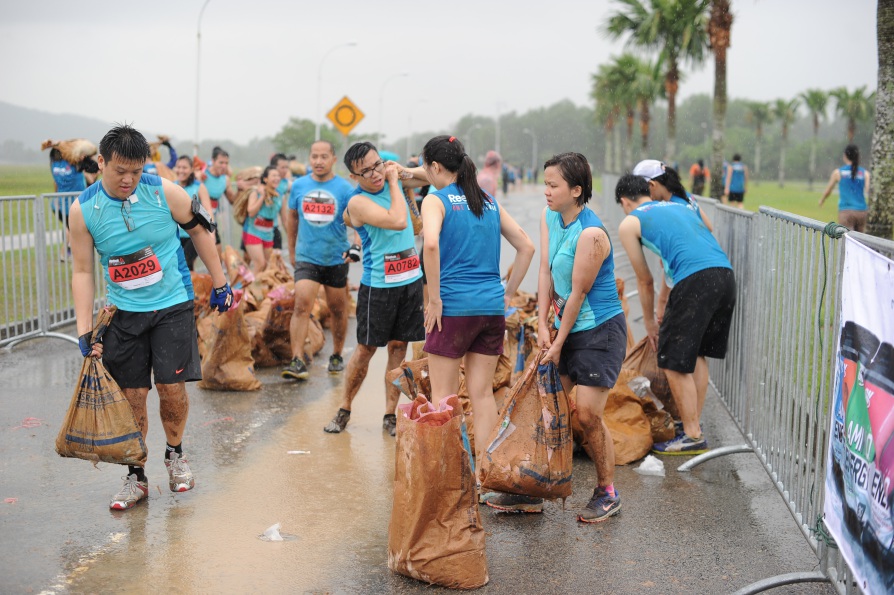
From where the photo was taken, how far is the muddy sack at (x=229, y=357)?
299 inches

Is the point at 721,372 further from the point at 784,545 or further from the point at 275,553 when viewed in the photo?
the point at 275,553

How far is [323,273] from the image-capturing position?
26.7 feet

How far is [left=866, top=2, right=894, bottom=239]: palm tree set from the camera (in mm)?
11602

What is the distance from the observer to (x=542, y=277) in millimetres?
5203

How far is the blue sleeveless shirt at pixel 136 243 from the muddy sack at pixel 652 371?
10.6 ft

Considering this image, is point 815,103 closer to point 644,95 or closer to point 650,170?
point 644,95

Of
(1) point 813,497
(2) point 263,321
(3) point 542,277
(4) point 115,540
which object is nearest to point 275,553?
(4) point 115,540

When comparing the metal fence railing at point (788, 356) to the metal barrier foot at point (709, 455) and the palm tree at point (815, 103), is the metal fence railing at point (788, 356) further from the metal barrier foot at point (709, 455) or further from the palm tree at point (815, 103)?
the palm tree at point (815, 103)

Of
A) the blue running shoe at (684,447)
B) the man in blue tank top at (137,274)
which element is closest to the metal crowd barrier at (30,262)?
the man in blue tank top at (137,274)

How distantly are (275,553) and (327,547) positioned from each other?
0.25 m

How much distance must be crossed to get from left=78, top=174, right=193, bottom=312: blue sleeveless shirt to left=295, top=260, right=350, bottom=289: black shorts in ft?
9.97

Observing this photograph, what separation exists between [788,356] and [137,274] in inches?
133

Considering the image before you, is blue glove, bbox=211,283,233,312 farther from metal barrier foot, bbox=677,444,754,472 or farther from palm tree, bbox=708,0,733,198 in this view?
palm tree, bbox=708,0,733,198

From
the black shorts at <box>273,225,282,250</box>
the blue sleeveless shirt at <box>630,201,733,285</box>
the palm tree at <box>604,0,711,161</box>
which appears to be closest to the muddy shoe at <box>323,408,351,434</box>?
the blue sleeveless shirt at <box>630,201,733,285</box>
